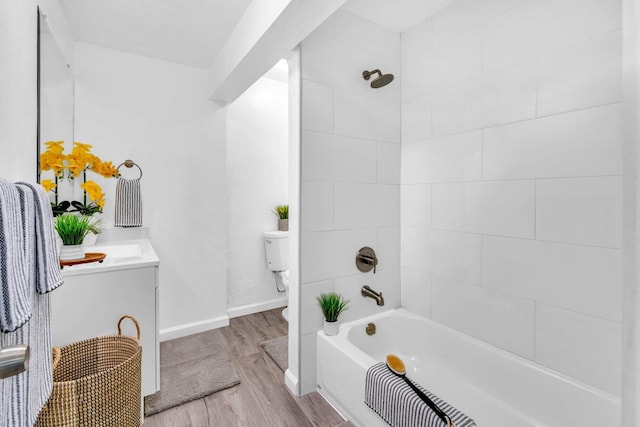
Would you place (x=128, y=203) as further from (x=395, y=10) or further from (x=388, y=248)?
(x=395, y=10)

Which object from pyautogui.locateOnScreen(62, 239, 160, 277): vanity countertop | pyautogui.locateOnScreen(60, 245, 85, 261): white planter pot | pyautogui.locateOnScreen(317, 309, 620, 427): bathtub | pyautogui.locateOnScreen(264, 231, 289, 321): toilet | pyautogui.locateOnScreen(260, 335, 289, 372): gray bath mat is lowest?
pyautogui.locateOnScreen(260, 335, 289, 372): gray bath mat

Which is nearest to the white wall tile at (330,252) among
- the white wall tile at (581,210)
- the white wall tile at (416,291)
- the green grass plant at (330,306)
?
the green grass plant at (330,306)

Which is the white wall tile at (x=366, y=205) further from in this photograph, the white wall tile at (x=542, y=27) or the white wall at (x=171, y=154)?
the white wall at (x=171, y=154)

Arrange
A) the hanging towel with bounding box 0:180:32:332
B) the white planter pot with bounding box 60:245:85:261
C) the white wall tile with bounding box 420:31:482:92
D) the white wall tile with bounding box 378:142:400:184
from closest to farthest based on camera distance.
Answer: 1. the hanging towel with bounding box 0:180:32:332
2. the white planter pot with bounding box 60:245:85:261
3. the white wall tile with bounding box 420:31:482:92
4. the white wall tile with bounding box 378:142:400:184

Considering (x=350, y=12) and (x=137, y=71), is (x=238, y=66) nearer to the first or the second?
(x=350, y=12)

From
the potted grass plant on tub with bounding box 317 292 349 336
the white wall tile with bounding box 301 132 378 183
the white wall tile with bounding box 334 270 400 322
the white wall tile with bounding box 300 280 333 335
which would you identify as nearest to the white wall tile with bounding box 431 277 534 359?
the white wall tile with bounding box 334 270 400 322

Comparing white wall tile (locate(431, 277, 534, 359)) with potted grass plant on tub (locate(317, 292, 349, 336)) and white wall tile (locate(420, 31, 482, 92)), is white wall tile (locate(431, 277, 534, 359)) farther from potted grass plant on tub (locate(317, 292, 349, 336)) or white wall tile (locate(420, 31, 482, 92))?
white wall tile (locate(420, 31, 482, 92))

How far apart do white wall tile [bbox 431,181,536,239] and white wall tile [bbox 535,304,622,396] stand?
0.39 m

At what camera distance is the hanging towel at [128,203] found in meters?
2.24

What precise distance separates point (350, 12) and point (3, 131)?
1.84m

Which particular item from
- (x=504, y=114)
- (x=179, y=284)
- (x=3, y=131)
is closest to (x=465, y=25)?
(x=504, y=114)

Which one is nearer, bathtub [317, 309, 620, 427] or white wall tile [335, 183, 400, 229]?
bathtub [317, 309, 620, 427]

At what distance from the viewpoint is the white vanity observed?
1.39 m

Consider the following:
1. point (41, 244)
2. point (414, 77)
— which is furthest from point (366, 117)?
point (41, 244)
